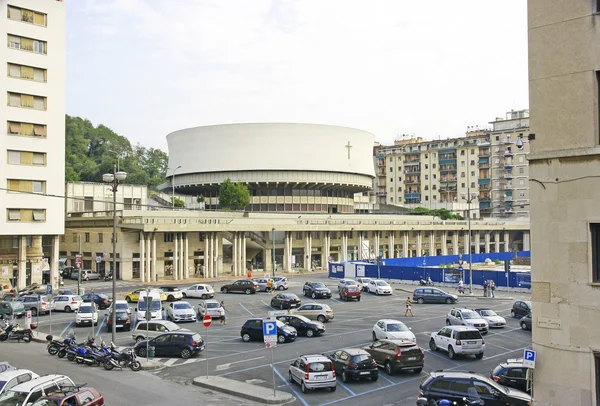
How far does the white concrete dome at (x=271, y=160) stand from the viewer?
4094 inches

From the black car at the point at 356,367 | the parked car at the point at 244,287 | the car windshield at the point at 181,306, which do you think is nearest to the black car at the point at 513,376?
the black car at the point at 356,367

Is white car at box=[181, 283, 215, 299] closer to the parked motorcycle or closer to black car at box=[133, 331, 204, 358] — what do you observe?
the parked motorcycle

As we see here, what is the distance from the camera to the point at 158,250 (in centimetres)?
7188

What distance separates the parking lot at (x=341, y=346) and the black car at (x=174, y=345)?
0.46m

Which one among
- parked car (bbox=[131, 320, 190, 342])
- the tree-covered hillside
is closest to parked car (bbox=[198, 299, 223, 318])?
parked car (bbox=[131, 320, 190, 342])

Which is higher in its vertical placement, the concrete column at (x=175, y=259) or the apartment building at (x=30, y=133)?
the apartment building at (x=30, y=133)

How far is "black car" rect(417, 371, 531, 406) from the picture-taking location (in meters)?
17.8

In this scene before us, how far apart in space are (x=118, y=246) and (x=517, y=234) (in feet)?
320

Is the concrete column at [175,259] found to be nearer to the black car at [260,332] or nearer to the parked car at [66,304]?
the parked car at [66,304]

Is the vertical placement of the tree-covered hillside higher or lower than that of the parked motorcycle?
higher

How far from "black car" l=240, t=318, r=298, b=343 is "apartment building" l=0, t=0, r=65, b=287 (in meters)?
33.9

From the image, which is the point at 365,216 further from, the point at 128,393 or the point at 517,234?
the point at 128,393

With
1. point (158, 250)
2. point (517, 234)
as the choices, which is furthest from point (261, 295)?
point (517, 234)

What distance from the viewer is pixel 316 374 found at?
21.5m
